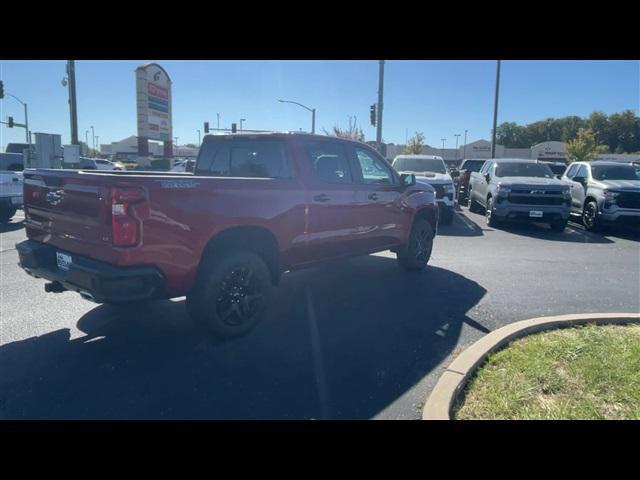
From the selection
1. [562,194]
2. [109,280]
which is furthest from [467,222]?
[109,280]

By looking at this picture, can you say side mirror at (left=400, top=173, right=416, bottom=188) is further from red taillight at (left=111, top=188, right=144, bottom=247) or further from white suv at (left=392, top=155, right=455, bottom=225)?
white suv at (left=392, top=155, right=455, bottom=225)

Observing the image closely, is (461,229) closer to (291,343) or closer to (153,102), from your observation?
(291,343)

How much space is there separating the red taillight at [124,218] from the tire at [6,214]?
32.4 ft

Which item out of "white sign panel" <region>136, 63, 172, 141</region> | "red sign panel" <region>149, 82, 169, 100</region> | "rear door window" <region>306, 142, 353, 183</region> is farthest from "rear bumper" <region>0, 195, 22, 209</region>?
"red sign panel" <region>149, 82, 169, 100</region>

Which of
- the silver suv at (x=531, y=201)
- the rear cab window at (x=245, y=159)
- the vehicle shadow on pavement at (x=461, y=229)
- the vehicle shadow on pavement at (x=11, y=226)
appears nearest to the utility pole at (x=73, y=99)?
the vehicle shadow on pavement at (x=11, y=226)

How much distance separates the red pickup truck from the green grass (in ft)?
7.38

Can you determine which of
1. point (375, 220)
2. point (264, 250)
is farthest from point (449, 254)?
point (264, 250)

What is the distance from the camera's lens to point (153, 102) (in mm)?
27109

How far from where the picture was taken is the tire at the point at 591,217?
1192 centimetres

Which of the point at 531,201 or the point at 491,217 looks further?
the point at 491,217

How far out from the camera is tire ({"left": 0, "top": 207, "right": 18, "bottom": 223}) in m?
11.5

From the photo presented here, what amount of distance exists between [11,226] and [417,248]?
10.3 m
